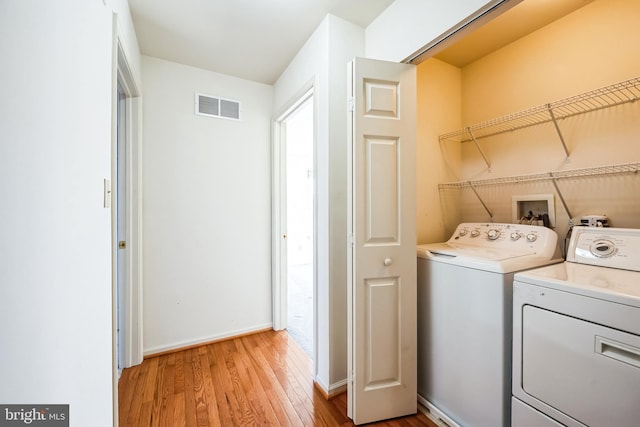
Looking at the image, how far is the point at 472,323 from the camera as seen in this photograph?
4.42ft

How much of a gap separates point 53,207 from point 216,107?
200cm

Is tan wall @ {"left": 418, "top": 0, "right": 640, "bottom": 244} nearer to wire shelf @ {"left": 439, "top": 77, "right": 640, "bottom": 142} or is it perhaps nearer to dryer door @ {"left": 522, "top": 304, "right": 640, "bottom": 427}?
wire shelf @ {"left": 439, "top": 77, "right": 640, "bottom": 142}

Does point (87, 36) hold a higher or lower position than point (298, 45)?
lower

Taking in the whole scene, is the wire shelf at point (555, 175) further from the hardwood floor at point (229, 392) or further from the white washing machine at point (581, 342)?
the hardwood floor at point (229, 392)

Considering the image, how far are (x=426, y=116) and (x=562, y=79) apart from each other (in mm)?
830

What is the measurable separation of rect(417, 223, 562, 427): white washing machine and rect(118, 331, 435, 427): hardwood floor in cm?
25

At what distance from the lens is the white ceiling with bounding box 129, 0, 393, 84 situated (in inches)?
64.4

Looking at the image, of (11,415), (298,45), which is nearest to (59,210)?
(11,415)

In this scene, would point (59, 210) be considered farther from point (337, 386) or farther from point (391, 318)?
point (337, 386)

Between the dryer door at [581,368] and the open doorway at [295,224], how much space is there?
4.14 feet

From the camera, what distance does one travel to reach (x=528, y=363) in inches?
44.0

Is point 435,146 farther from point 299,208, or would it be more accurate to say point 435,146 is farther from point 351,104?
point 299,208

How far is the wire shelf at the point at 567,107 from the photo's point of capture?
138 centimetres

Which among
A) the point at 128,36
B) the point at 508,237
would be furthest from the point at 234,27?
the point at 508,237
